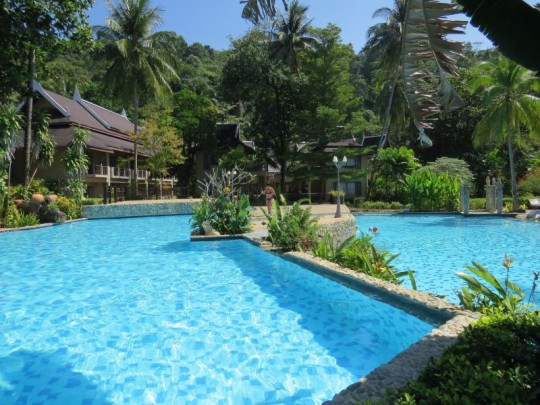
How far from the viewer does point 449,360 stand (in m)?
2.58

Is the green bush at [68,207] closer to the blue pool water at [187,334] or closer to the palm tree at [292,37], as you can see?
the blue pool water at [187,334]

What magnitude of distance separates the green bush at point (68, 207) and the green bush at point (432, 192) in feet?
62.6

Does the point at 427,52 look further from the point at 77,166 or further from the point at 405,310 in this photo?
the point at 77,166

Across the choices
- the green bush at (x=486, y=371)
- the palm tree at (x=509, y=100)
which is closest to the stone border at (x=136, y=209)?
the palm tree at (x=509, y=100)

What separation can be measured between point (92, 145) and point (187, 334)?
76.9ft

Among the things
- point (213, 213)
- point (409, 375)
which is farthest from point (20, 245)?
point (409, 375)

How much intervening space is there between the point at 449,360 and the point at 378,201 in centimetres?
2645

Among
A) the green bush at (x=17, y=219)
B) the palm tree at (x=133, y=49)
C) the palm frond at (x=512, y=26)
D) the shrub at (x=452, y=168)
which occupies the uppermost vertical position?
the palm tree at (x=133, y=49)

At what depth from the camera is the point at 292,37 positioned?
30.7 m

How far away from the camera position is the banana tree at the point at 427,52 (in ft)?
11.1

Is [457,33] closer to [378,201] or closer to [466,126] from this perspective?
[378,201]

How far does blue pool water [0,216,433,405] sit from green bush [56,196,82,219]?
11.4m


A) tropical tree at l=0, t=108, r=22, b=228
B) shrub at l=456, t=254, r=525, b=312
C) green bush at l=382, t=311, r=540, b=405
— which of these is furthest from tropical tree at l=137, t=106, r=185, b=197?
green bush at l=382, t=311, r=540, b=405

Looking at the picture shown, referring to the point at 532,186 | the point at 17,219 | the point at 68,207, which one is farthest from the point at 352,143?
the point at 17,219
